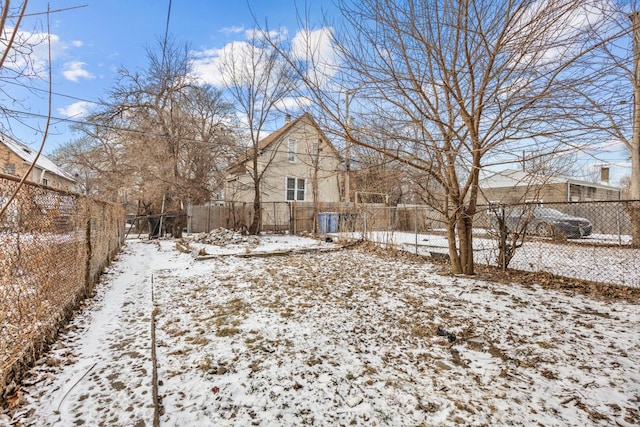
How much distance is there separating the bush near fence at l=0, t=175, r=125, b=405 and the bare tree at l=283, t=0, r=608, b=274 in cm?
307

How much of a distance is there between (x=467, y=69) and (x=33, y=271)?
16.9 feet

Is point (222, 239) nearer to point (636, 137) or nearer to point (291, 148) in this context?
point (291, 148)

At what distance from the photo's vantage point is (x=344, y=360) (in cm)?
246

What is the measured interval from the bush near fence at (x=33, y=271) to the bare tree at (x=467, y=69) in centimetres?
307

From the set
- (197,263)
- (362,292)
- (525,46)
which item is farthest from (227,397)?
(197,263)

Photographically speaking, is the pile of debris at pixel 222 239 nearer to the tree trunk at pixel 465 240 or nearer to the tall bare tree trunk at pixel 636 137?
the tree trunk at pixel 465 240

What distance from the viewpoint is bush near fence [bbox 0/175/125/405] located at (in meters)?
2.01

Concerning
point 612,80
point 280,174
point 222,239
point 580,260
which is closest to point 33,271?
point 612,80

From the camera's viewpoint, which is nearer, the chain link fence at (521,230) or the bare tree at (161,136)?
the chain link fence at (521,230)

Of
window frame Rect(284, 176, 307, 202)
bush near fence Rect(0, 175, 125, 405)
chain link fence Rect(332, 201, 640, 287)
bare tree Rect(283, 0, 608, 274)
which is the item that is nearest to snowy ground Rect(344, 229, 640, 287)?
chain link fence Rect(332, 201, 640, 287)

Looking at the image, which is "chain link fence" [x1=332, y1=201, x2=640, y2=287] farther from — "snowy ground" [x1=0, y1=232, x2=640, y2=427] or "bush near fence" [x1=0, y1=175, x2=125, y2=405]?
"bush near fence" [x1=0, y1=175, x2=125, y2=405]

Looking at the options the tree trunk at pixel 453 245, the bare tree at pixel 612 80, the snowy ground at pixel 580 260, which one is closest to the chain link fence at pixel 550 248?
the snowy ground at pixel 580 260

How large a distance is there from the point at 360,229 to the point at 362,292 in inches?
231

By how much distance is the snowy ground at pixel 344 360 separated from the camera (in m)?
1.83
